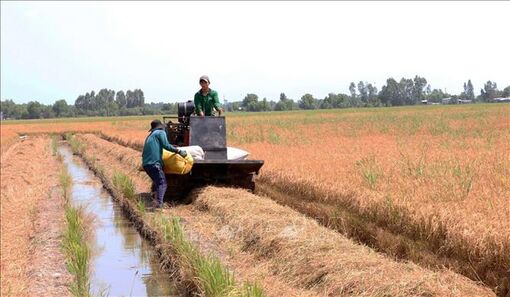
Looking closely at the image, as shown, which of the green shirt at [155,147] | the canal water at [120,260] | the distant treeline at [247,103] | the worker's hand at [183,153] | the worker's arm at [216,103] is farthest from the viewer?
the distant treeline at [247,103]

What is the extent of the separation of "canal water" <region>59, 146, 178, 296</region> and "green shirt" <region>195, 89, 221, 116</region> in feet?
7.89

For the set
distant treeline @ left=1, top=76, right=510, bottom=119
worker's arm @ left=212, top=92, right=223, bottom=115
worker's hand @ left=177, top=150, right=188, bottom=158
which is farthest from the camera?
distant treeline @ left=1, top=76, right=510, bottom=119

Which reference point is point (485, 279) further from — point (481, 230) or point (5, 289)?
point (5, 289)

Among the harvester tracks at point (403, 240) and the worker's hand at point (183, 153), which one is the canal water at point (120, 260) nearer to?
the worker's hand at point (183, 153)

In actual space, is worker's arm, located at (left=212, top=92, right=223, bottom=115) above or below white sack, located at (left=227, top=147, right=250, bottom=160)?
above

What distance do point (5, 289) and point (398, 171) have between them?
656cm

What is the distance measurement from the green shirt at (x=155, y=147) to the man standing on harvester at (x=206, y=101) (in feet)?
3.86

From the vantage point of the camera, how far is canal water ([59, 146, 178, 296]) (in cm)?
613

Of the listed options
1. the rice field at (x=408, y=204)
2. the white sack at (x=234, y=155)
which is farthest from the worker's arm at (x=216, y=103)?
the rice field at (x=408, y=204)

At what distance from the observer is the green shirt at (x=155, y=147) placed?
9336 millimetres

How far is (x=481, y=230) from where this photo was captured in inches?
220

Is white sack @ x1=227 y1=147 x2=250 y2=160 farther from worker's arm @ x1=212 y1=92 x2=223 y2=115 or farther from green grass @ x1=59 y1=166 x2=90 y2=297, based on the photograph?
green grass @ x1=59 y1=166 x2=90 y2=297

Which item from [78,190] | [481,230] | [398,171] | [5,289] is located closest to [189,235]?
[5,289]

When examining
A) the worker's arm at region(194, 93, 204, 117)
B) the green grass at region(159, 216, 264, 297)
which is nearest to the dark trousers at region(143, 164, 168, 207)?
the worker's arm at region(194, 93, 204, 117)
